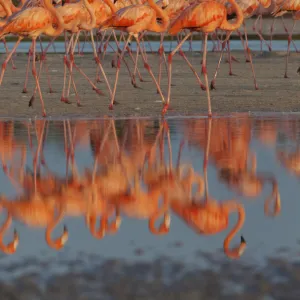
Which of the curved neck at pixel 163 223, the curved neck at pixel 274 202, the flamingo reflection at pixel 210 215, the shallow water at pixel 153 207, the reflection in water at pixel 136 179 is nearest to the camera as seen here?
the shallow water at pixel 153 207

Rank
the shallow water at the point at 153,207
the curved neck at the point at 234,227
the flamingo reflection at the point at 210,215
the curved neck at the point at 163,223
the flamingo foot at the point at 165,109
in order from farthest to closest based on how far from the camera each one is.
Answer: the flamingo foot at the point at 165,109 → the curved neck at the point at 163,223 → the flamingo reflection at the point at 210,215 → the curved neck at the point at 234,227 → the shallow water at the point at 153,207

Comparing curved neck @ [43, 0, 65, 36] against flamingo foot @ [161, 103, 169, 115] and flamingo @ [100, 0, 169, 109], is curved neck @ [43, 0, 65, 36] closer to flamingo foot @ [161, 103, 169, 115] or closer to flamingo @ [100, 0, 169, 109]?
flamingo @ [100, 0, 169, 109]

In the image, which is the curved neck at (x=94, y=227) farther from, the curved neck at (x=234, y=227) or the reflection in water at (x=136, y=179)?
the curved neck at (x=234, y=227)

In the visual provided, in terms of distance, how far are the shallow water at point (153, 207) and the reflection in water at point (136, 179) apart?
16 mm

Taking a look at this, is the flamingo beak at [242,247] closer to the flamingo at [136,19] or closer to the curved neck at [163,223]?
the curved neck at [163,223]

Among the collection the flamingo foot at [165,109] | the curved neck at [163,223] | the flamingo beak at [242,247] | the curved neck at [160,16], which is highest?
the flamingo beak at [242,247]

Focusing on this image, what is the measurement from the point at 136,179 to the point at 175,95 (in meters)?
7.04

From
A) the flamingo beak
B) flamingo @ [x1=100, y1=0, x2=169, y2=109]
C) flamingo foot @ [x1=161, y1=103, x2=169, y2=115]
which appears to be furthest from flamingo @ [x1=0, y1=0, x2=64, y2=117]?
the flamingo beak

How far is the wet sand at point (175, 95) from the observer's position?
12102mm

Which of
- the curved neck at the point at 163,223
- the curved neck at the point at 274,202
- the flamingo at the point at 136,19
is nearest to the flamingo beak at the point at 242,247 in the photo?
the curved neck at the point at 163,223

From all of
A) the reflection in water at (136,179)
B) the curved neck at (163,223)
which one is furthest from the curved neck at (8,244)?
the curved neck at (163,223)

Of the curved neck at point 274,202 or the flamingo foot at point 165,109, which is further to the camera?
the flamingo foot at point 165,109

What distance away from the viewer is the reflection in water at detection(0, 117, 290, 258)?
5555mm

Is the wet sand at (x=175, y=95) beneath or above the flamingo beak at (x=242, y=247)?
beneath
